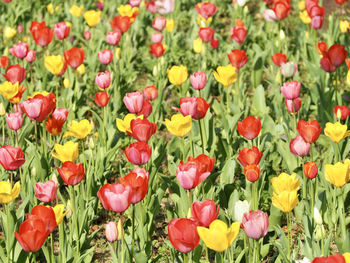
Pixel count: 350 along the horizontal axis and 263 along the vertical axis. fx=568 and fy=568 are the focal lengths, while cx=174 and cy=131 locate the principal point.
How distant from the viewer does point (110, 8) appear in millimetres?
7609

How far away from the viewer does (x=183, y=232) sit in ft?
6.97

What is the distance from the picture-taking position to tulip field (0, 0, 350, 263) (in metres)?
2.53

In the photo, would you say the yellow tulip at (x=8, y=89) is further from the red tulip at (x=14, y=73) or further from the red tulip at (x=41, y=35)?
the red tulip at (x=41, y=35)

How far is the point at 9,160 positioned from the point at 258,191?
1454 millimetres

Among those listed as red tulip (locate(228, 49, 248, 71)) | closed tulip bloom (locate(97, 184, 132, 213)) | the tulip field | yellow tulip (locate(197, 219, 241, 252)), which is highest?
yellow tulip (locate(197, 219, 241, 252))

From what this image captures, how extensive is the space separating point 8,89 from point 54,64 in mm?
645

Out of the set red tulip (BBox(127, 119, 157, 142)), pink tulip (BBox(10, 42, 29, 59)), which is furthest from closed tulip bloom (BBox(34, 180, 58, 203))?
pink tulip (BBox(10, 42, 29, 59))

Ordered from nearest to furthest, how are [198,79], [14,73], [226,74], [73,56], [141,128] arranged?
[141,128] → [198,79] → [226,74] → [14,73] → [73,56]

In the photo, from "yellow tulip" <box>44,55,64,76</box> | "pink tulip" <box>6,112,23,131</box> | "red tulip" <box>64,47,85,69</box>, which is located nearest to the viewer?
"pink tulip" <box>6,112,23,131</box>

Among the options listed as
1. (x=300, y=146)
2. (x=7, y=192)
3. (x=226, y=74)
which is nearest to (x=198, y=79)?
(x=226, y=74)

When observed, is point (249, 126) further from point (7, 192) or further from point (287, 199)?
point (7, 192)

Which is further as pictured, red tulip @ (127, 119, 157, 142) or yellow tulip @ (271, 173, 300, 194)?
red tulip @ (127, 119, 157, 142)

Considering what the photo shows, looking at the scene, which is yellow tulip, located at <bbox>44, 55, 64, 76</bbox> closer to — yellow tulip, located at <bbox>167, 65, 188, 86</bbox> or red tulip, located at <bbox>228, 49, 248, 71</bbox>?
yellow tulip, located at <bbox>167, 65, 188, 86</bbox>

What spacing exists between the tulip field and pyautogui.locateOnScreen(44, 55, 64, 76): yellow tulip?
1 cm
